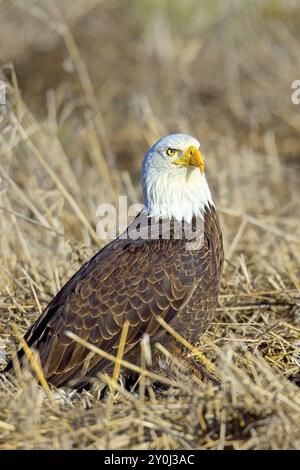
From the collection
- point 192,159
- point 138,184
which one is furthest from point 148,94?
point 192,159

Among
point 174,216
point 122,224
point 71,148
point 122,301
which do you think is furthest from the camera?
point 71,148

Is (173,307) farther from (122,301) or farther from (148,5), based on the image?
(148,5)

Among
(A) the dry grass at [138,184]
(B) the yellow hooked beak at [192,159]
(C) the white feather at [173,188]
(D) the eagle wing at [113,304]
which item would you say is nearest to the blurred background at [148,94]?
(A) the dry grass at [138,184]

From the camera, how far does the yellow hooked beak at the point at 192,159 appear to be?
187 inches

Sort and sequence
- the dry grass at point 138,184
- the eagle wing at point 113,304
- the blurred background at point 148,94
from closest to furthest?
the dry grass at point 138,184, the eagle wing at point 113,304, the blurred background at point 148,94

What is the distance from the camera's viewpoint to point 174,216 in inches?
194

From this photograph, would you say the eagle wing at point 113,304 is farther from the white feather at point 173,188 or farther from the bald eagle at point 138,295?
the white feather at point 173,188

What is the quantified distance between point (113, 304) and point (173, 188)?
2.72 feet

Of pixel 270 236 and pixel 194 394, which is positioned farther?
pixel 270 236

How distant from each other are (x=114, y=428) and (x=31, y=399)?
371 mm

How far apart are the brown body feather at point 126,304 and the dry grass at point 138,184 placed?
168 mm

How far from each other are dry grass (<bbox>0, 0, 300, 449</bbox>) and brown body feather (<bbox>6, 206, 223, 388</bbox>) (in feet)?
0.55

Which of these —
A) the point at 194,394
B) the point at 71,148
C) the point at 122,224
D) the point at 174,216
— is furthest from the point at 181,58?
the point at 194,394

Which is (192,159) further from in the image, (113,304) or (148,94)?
(148,94)
